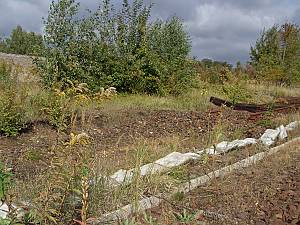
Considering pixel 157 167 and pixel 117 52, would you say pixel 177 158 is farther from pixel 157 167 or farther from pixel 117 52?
pixel 117 52

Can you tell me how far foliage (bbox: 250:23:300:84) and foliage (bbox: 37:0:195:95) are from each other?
1263cm

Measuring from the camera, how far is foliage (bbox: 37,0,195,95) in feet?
41.8

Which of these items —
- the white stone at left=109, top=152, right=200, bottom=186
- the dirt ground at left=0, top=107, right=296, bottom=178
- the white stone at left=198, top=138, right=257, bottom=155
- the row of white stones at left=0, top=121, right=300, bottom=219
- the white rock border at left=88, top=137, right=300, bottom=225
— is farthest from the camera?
the white stone at left=198, top=138, right=257, bottom=155

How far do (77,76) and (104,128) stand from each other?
544 cm

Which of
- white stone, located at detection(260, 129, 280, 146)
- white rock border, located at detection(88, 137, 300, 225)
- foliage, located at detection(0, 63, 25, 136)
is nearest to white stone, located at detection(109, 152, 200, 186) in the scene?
white rock border, located at detection(88, 137, 300, 225)

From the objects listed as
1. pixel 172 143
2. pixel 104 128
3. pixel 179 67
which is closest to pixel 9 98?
pixel 104 128

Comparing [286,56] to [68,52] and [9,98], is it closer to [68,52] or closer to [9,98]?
[68,52]

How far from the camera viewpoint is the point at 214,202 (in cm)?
395

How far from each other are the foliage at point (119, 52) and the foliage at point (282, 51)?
41.4 feet

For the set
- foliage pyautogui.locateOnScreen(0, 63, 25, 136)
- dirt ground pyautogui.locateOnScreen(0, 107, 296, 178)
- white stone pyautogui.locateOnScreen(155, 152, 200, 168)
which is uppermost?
foliage pyautogui.locateOnScreen(0, 63, 25, 136)

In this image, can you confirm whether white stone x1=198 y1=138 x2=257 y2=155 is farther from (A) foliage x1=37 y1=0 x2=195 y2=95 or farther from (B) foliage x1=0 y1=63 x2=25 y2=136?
(A) foliage x1=37 y1=0 x2=195 y2=95

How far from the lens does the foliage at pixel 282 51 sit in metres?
27.2

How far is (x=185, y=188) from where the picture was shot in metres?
4.19

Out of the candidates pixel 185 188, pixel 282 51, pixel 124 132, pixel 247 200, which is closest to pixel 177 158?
pixel 185 188
